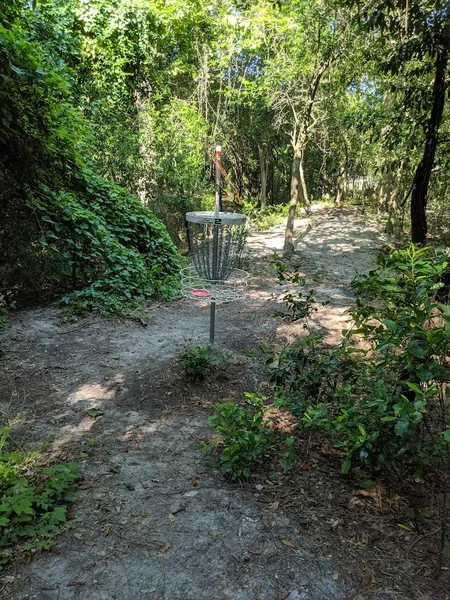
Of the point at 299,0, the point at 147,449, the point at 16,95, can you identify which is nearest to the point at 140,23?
the point at 299,0

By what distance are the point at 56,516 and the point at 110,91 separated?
9359 mm

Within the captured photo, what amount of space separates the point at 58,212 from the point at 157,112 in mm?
4874

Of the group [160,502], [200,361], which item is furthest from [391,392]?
[200,361]

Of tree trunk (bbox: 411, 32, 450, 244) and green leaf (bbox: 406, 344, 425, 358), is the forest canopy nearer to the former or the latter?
tree trunk (bbox: 411, 32, 450, 244)

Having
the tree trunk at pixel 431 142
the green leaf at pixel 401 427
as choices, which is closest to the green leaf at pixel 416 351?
the green leaf at pixel 401 427

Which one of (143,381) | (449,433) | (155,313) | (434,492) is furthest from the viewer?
(155,313)

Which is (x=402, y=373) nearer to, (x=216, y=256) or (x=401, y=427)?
(x=401, y=427)

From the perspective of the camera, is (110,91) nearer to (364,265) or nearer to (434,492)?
(364,265)

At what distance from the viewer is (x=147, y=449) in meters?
2.81

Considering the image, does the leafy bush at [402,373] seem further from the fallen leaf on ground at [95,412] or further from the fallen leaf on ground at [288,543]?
the fallen leaf on ground at [95,412]

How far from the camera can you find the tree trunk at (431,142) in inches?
137

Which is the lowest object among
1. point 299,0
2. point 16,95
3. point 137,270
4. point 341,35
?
point 137,270

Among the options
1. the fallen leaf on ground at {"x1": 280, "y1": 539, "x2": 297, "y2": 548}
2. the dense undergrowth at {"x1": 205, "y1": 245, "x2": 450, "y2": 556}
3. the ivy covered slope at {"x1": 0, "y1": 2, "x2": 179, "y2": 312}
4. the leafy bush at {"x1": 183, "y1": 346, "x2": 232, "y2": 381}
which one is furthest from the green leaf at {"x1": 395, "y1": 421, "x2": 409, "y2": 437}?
the ivy covered slope at {"x1": 0, "y1": 2, "x2": 179, "y2": 312}

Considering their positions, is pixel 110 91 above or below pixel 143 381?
above
